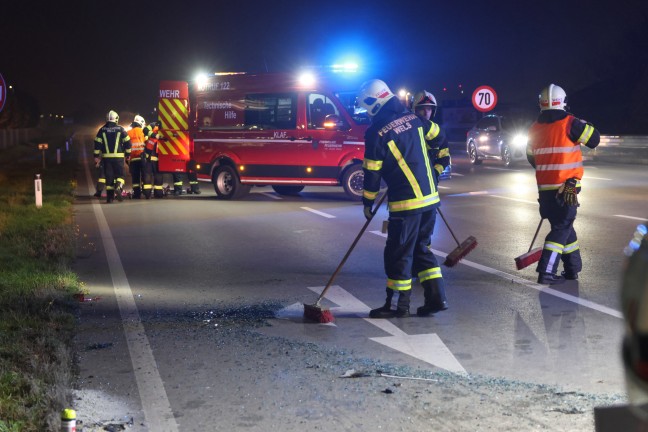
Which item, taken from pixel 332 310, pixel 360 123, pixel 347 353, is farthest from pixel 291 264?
pixel 360 123

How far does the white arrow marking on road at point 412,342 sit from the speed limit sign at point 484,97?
2370cm

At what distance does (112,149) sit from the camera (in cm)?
1842

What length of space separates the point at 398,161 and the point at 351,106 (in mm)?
10219

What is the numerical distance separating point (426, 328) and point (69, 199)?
44.5 ft

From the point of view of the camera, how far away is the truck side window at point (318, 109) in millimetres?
17578

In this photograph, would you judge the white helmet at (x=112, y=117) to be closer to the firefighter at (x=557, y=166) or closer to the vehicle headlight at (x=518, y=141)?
the firefighter at (x=557, y=166)

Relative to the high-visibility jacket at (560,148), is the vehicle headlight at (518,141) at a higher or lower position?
lower

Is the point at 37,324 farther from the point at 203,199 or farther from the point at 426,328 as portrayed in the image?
the point at 203,199

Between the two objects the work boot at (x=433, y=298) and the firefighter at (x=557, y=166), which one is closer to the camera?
the work boot at (x=433, y=298)

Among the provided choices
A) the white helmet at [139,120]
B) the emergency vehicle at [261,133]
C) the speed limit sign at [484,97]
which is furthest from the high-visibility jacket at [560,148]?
the speed limit sign at [484,97]

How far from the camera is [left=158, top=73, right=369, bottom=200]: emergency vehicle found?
17.6 meters

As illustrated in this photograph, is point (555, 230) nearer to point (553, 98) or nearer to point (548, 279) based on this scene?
point (548, 279)

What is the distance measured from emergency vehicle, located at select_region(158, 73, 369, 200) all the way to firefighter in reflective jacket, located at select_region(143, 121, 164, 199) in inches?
6.7

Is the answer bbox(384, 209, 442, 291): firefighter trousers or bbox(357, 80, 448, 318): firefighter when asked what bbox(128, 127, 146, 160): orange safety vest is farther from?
bbox(384, 209, 442, 291): firefighter trousers
